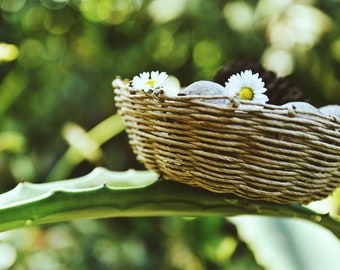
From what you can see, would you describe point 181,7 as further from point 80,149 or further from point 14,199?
point 14,199

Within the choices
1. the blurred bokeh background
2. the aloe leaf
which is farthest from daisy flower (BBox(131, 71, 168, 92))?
the blurred bokeh background

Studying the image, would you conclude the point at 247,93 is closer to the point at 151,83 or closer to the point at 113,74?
the point at 151,83

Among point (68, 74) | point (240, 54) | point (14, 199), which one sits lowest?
point (14, 199)

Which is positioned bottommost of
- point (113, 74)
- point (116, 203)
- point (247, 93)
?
point (116, 203)

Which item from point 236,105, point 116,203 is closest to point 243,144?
point 236,105

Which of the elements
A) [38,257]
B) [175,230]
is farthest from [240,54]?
[38,257]

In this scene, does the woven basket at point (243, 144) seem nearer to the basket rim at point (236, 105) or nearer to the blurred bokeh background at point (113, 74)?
the basket rim at point (236, 105)
